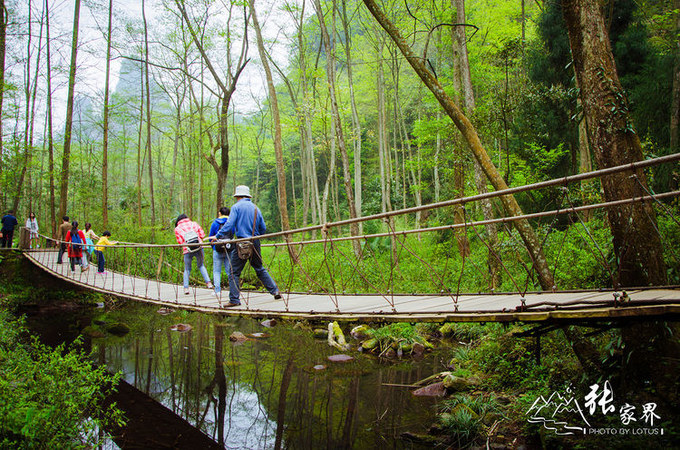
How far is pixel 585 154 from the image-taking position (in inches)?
→ 333

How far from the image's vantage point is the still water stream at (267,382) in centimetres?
421

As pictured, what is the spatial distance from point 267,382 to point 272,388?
21 cm

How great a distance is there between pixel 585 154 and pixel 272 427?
8152mm

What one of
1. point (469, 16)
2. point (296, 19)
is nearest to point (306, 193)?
point (296, 19)

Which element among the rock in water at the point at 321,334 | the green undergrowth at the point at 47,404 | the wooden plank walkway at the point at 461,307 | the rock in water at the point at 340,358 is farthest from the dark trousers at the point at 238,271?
the rock in water at the point at 321,334

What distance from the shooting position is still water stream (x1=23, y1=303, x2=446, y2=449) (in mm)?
4215

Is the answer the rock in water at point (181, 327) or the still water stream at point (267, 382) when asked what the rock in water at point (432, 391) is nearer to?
the still water stream at point (267, 382)

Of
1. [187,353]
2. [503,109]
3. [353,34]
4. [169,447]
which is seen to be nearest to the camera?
[169,447]

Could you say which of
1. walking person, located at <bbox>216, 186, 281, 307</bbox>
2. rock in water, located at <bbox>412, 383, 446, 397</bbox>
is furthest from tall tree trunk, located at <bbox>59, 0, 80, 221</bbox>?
rock in water, located at <bbox>412, 383, 446, 397</bbox>

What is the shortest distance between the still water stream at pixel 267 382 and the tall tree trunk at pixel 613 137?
2522 mm

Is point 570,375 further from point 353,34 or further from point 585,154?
point 353,34

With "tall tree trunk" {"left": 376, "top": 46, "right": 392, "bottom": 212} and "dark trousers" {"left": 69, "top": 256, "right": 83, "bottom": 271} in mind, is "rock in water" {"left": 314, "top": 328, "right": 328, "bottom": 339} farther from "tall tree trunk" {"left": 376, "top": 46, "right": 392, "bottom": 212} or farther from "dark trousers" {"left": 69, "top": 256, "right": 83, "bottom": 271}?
"tall tree trunk" {"left": 376, "top": 46, "right": 392, "bottom": 212}

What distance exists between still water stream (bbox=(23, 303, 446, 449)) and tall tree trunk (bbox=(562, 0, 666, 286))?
2522mm

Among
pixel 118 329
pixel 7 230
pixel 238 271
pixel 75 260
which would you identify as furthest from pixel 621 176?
pixel 7 230
